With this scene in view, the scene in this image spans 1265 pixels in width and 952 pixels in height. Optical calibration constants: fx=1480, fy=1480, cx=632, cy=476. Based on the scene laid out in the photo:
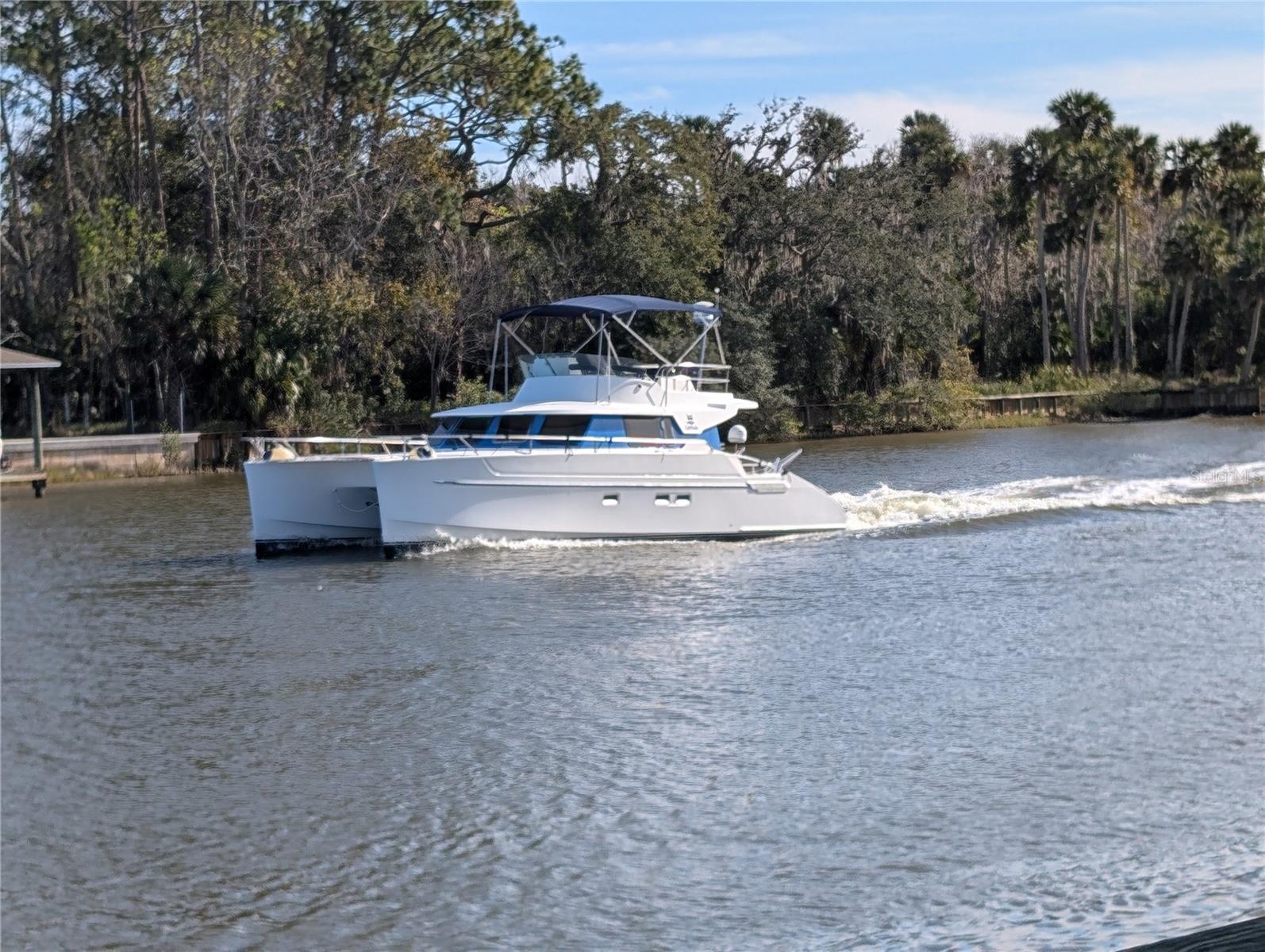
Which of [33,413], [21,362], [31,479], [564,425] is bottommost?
[31,479]

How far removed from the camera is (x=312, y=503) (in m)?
25.3

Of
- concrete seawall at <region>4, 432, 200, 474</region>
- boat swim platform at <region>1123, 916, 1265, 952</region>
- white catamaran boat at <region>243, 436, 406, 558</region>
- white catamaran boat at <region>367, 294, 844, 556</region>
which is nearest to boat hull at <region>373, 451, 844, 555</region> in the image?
white catamaran boat at <region>367, 294, 844, 556</region>

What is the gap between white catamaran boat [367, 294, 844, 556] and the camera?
79.2ft

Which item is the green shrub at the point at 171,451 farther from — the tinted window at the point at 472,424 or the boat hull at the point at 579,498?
the boat hull at the point at 579,498

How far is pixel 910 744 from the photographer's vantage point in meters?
12.5

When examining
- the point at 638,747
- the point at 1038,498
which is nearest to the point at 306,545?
the point at 638,747

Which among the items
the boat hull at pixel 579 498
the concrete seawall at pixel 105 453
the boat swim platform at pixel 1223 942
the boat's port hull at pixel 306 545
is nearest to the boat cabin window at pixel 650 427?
the boat hull at pixel 579 498

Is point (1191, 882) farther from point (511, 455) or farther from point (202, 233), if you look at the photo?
point (202, 233)

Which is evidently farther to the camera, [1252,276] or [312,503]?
[1252,276]

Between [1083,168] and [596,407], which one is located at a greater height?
[1083,168]

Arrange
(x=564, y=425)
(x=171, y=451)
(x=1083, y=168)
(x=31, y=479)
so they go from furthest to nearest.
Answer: (x=1083, y=168)
(x=171, y=451)
(x=31, y=479)
(x=564, y=425)

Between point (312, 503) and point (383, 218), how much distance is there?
23978mm

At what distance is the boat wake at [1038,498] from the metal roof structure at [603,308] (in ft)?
15.9

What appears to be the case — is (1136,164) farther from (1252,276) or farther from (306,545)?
(306,545)
